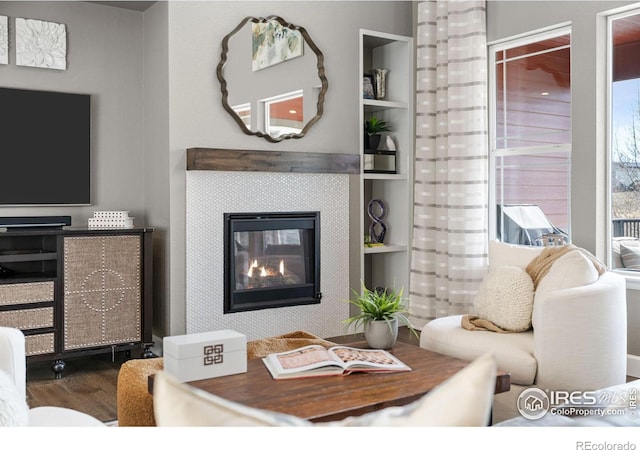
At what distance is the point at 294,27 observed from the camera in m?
4.63

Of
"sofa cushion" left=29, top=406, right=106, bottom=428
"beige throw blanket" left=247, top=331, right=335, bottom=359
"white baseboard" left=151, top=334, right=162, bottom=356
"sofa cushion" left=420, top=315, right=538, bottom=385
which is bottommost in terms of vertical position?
"white baseboard" left=151, top=334, right=162, bottom=356

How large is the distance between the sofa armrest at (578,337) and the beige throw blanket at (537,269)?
0.81 ft

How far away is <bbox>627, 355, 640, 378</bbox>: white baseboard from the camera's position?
3.74m

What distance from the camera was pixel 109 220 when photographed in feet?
13.6

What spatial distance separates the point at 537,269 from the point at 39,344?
2.82 meters

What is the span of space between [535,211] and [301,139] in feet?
5.72

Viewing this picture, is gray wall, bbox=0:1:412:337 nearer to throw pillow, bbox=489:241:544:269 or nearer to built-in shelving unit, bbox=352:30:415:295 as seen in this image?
built-in shelving unit, bbox=352:30:415:295

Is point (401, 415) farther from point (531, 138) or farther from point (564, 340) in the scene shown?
point (531, 138)

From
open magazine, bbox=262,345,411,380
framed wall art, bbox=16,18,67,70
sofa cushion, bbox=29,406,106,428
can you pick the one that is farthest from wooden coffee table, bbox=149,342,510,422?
framed wall art, bbox=16,18,67,70

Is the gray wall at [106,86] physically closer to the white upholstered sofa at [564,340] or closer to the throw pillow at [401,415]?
the white upholstered sofa at [564,340]

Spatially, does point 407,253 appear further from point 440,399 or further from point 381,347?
point 440,399

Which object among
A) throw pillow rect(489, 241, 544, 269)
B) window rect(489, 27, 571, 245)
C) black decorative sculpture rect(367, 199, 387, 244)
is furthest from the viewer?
black decorative sculpture rect(367, 199, 387, 244)

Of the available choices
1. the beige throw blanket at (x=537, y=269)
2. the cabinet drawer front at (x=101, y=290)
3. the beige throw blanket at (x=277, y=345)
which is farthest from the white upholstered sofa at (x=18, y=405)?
the beige throw blanket at (x=537, y=269)

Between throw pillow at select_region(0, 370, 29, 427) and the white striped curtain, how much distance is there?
→ 11.7ft
